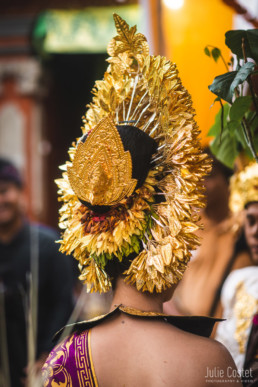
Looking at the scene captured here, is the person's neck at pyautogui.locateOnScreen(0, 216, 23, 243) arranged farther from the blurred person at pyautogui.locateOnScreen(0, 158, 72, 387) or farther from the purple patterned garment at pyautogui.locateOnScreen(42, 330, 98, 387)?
the purple patterned garment at pyautogui.locateOnScreen(42, 330, 98, 387)

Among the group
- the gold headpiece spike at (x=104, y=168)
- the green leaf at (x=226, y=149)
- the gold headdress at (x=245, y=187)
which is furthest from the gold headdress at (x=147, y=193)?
the gold headdress at (x=245, y=187)

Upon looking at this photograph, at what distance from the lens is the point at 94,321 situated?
1.63m

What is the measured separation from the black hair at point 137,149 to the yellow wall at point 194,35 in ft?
5.53

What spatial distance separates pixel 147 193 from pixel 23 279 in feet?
7.12

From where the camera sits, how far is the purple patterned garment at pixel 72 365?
5.18 ft

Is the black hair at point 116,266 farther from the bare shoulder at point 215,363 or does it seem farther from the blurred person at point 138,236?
the bare shoulder at point 215,363

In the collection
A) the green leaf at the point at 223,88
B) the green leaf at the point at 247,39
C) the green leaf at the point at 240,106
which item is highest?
the green leaf at the point at 247,39

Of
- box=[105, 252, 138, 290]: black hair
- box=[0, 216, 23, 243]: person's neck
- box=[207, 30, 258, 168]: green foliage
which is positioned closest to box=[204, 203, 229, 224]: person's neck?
box=[0, 216, 23, 243]: person's neck

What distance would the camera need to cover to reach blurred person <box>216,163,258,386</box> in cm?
274

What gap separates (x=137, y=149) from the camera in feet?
5.46

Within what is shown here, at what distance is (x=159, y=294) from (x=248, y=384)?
604 mm

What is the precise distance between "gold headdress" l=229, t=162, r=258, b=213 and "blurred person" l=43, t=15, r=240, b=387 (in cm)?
139

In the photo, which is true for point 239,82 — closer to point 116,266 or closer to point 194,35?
point 116,266

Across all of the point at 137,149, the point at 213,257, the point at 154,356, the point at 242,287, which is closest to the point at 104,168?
the point at 137,149
